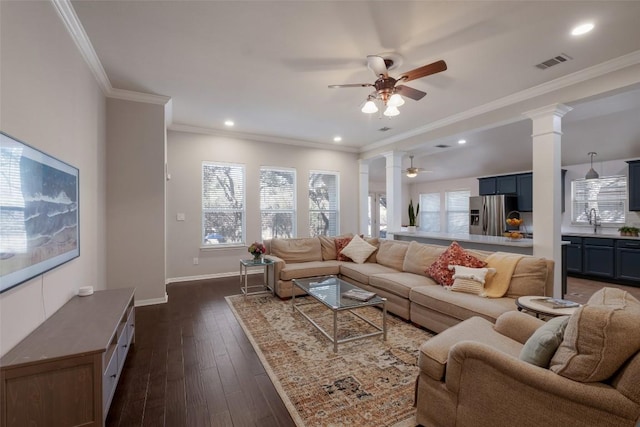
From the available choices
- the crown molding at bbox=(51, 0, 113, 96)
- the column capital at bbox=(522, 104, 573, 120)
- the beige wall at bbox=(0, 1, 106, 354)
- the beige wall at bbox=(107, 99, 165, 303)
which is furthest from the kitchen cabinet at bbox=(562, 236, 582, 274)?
the crown molding at bbox=(51, 0, 113, 96)

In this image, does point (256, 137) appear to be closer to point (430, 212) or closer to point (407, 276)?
point (407, 276)

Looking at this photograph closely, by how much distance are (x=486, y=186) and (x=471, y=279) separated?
226 inches

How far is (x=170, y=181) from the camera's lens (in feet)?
16.8

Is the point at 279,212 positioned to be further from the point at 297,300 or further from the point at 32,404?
the point at 32,404

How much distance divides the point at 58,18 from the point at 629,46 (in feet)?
16.2

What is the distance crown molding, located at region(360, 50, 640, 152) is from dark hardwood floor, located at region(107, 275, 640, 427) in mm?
4386

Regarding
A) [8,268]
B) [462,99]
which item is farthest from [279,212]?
[8,268]

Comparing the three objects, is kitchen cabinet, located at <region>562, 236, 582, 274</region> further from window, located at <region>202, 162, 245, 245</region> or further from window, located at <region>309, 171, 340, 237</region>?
window, located at <region>202, 162, 245, 245</region>

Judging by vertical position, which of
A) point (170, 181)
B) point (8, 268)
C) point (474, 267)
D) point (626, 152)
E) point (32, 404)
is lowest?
point (32, 404)

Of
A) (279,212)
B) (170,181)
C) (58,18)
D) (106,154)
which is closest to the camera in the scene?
(58,18)

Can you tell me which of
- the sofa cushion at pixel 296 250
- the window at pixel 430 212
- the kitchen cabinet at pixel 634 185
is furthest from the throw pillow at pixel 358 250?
the window at pixel 430 212

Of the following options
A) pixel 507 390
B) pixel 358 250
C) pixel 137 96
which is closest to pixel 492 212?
pixel 358 250

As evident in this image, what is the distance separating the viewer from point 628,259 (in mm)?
5137

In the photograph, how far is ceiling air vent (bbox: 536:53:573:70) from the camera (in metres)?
2.85
